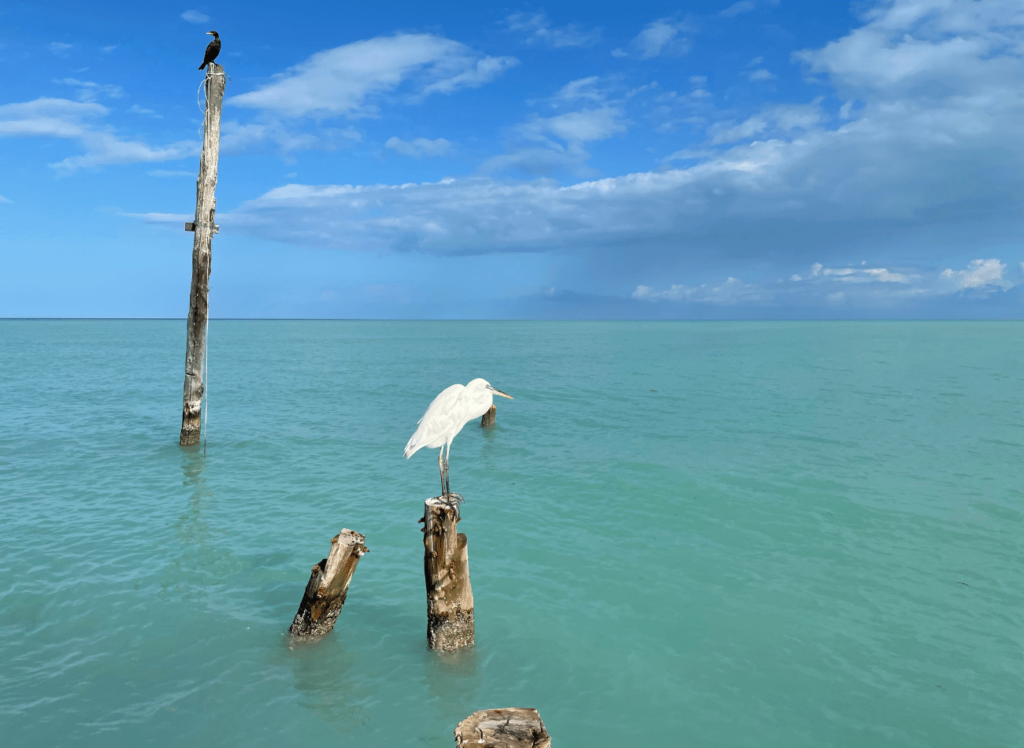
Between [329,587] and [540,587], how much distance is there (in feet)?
10.6

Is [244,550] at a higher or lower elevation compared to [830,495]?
lower

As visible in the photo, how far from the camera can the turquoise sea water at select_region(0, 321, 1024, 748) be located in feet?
20.2

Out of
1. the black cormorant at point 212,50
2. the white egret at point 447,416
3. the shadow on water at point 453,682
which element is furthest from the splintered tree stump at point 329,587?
the black cormorant at point 212,50

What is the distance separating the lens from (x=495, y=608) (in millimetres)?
8242

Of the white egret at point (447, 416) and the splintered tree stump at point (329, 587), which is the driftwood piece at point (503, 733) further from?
the white egret at point (447, 416)

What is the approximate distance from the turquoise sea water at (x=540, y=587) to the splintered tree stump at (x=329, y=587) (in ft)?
0.92

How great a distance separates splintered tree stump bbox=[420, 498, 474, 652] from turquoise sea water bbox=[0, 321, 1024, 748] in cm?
26

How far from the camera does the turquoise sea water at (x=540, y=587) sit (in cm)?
615

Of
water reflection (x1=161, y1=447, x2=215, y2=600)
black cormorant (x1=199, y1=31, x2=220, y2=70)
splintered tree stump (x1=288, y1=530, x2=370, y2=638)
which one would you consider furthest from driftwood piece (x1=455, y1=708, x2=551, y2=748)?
black cormorant (x1=199, y1=31, x2=220, y2=70)

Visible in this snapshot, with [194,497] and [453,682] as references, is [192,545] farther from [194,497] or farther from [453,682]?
[453,682]

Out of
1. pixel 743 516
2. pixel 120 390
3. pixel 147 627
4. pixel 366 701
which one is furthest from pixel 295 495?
pixel 120 390

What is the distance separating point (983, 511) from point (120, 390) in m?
32.3

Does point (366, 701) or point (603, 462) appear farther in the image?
point (603, 462)

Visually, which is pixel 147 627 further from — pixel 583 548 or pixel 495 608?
pixel 583 548
